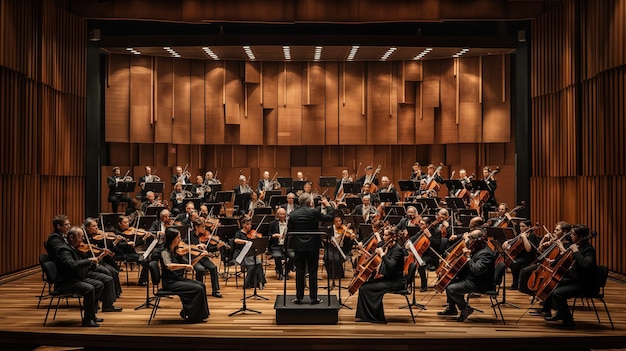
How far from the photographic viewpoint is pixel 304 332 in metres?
6.79

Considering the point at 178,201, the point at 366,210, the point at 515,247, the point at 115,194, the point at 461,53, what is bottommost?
the point at 515,247

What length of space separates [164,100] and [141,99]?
632 millimetres

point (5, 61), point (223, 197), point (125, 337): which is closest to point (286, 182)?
point (223, 197)

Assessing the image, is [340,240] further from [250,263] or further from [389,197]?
[389,197]

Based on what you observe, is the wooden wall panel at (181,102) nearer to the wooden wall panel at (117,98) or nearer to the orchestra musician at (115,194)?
the wooden wall panel at (117,98)

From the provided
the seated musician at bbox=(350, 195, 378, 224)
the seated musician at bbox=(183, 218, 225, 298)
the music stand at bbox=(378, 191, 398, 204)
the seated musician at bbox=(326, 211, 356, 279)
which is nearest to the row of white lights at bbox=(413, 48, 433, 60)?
the music stand at bbox=(378, 191, 398, 204)

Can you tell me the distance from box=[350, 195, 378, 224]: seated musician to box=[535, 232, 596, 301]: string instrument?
12.6ft

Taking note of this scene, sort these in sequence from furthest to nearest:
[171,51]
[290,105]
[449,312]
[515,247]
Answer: [290,105] → [171,51] → [515,247] → [449,312]

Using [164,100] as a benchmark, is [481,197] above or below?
below

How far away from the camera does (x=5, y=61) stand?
32.8ft

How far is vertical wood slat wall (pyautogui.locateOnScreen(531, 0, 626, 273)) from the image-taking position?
10.1 metres

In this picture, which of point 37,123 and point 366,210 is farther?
point 37,123

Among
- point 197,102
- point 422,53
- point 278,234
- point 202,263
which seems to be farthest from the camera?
point 197,102

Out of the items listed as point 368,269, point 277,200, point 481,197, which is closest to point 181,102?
point 277,200
